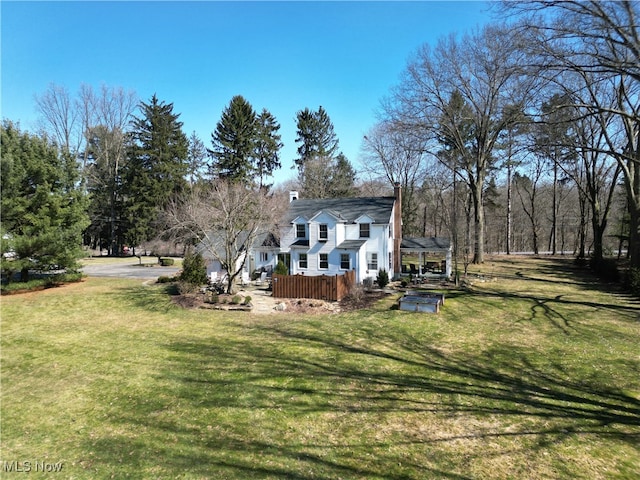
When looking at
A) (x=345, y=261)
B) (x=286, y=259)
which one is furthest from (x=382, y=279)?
(x=286, y=259)

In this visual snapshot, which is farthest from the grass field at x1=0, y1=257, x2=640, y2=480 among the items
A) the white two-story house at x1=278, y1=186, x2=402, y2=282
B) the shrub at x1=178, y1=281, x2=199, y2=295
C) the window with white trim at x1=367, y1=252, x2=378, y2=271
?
the window with white trim at x1=367, y1=252, x2=378, y2=271

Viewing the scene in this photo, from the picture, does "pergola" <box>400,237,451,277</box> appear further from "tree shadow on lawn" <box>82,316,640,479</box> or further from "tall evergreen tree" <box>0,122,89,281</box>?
"tall evergreen tree" <box>0,122,89,281</box>

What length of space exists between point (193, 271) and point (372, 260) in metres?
13.1

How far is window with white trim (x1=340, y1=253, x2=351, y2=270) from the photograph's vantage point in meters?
25.7

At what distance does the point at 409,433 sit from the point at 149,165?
51413 mm

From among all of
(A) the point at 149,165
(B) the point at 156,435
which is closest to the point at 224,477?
(B) the point at 156,435

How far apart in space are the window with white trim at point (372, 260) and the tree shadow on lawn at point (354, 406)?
1354 centimetres

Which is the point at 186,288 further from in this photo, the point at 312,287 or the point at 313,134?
the point at 313,134

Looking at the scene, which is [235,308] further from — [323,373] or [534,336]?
[534,336]

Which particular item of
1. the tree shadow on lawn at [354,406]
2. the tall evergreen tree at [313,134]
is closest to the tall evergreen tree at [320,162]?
the tall evergreen tree at [313,134]

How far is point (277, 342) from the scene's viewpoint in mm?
13227

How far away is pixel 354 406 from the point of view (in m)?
8.38

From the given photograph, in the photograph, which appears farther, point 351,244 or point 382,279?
point 351,244

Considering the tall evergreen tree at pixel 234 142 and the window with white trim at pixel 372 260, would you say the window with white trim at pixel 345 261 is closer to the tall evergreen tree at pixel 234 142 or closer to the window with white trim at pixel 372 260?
the window with white trim at pixel 372 260
